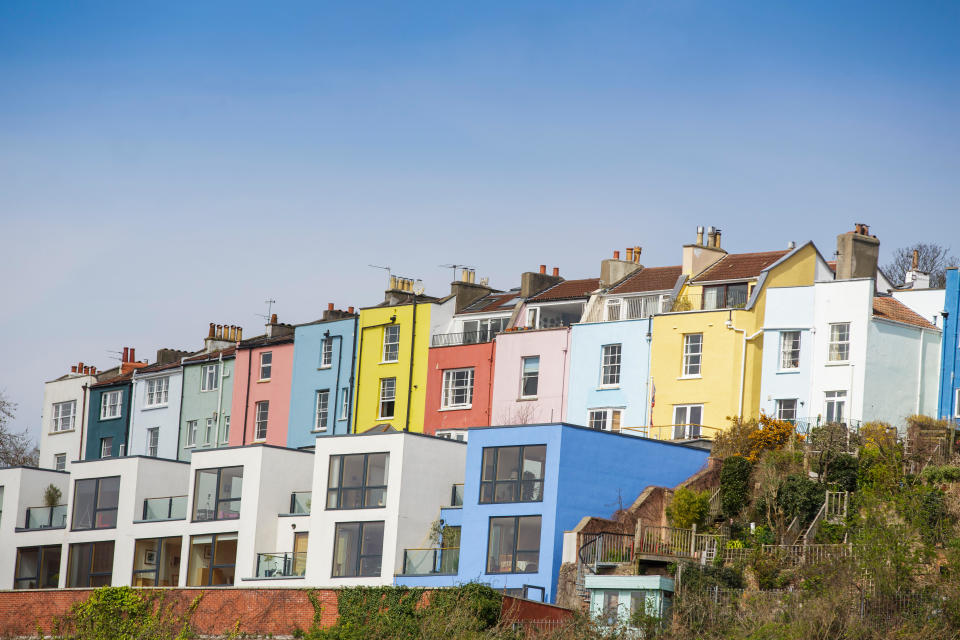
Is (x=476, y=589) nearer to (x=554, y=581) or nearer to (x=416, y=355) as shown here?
(x=554, y=581)

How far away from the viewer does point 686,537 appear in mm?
51719

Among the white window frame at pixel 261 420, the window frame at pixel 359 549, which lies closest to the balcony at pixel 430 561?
the window frame at pixel 359 549

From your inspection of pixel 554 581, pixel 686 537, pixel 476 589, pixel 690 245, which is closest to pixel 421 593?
pixel 476 589

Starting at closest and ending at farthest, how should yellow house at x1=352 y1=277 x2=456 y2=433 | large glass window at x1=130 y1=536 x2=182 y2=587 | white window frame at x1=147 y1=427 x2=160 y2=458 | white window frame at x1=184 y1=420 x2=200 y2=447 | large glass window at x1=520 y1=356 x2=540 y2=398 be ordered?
large glass window at x1=130 y1=536 x2=182 y2=587
large glass window at x1=520 y1=356 x2=540 y2=398
yellow house at x1=352 y1=277 x2=456 y2=433
white window frame at x1=184 y1=420 x2=200 y2=447
white window frame at x1=147 y1=427 x2=160 y2=458

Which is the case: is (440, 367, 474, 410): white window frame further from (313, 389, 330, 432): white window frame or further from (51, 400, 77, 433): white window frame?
(51, 400, 77, 433): white window frame

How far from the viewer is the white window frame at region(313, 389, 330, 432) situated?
72.0 m

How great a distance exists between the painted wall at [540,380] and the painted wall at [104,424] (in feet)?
73.3

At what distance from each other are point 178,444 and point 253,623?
95.9 feet

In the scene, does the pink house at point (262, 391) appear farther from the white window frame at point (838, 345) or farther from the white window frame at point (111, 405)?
the white window frame at point (838, 345)

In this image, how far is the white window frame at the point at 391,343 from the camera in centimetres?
7119

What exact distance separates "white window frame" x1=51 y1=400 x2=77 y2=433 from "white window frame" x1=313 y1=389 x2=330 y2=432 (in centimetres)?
1718

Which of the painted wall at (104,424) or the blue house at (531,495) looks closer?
the blue house at (531,495)

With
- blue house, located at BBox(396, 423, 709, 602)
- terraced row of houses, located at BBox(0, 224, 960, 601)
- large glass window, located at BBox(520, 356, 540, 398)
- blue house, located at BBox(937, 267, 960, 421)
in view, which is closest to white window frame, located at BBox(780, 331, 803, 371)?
terraced row of houses, located at BBox(0, 224, 960, 601)

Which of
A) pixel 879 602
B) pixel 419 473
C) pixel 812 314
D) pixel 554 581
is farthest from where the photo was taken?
pixel 812 314
